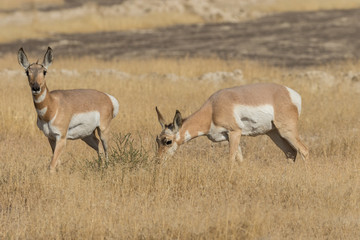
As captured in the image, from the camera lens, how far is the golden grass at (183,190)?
7.16m

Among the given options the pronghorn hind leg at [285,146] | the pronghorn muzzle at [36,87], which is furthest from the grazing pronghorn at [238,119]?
the pronghorn muzzle at [36,87]

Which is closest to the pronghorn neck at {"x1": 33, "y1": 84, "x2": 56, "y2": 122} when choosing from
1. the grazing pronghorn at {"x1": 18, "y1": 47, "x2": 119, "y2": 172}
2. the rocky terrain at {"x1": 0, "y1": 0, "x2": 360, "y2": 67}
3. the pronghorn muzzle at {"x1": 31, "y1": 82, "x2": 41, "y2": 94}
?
the grazing pronghorn at {"x1": 18, "y1": 47, "x2": 119, "y2": 172}

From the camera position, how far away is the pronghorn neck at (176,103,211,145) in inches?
392

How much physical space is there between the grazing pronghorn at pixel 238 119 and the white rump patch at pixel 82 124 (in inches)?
44.9

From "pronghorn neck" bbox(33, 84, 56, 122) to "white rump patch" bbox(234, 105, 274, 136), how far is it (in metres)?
2.73

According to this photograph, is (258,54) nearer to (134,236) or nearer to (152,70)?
(152,70)

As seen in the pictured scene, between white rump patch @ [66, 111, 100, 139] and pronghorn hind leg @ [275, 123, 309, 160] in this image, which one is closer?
white rump patch @ [66, 111, 100, 139]

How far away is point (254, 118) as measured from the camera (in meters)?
10.4

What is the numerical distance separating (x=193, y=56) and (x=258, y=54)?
2.71 m

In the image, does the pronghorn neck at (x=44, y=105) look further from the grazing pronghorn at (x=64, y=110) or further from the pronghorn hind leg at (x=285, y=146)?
the pronghorn hind leg at (x=285, y=146)

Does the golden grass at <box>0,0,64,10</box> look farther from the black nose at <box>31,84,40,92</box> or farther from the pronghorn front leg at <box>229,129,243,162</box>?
the black nose at <box>31,84,40,92</box>

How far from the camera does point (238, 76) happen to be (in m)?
19.5

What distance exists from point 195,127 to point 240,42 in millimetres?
19660

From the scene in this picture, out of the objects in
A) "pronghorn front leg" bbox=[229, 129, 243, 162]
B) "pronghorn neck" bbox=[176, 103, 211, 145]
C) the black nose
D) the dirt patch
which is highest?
the black nose
